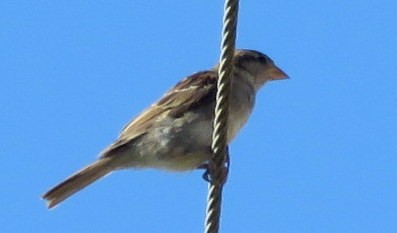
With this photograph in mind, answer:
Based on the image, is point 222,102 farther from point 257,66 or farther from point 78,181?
point 257,66

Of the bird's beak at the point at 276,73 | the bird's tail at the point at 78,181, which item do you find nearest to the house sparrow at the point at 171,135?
the bird's tail at the point at 78,181

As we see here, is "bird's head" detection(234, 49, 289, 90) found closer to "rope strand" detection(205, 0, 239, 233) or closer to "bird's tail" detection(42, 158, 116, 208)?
"bird's tail" detection(42, 158, 116, 208)

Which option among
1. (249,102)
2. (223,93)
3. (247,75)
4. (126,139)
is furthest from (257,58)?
(223,93)

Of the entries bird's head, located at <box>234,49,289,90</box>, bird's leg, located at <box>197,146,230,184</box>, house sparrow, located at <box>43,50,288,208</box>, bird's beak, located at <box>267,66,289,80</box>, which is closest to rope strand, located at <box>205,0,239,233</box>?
bird's leg, located at <box>197,146,230,184</box>

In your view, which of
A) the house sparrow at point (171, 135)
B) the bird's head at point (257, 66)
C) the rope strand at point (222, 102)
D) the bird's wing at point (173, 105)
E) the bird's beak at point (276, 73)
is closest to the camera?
the rope strand at point (222, 102)

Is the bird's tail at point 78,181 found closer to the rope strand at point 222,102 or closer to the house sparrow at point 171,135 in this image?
the house sparrow at point 171,135

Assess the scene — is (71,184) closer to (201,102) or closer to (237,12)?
(201,102)

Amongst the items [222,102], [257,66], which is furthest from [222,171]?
[257,66]

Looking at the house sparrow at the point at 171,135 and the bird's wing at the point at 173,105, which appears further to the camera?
the bird's wing at the point at 173,105
